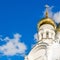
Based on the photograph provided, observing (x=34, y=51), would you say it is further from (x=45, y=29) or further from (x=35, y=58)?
(x=45, y=29)

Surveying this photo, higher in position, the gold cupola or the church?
the gold cupola

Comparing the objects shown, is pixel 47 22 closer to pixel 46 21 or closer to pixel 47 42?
pixel 46 21

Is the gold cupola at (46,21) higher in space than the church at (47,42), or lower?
higher

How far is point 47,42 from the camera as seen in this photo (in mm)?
25859

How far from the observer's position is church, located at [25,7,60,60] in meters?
24.2

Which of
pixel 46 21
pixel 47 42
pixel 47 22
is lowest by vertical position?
pixel 47 42

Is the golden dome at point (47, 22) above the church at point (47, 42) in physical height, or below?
above

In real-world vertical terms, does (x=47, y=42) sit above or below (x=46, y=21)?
below

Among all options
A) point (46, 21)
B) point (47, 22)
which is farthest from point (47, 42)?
point (46, 21)

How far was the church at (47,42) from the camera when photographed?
79.6 ft

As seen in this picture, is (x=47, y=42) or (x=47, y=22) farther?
(x=47, y=22)

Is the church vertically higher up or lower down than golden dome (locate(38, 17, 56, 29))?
Result: lower down

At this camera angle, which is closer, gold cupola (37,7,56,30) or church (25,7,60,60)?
church (25,7,60,60)

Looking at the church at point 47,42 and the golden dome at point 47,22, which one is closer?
the church at point 47,42
